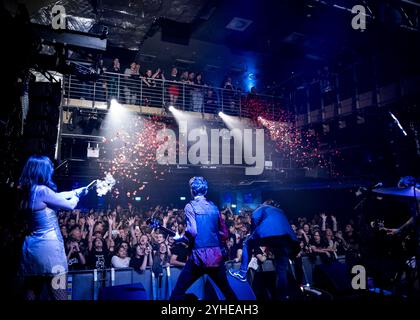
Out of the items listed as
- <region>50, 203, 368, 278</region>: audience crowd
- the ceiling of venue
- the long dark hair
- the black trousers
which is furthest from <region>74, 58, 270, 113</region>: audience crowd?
the black trousers

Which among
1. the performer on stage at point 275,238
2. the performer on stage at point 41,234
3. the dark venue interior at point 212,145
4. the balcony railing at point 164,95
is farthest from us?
the balcony railing at point 164,95

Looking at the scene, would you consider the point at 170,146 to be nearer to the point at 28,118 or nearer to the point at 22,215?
the point at 28,118

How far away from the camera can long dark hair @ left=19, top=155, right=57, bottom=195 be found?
119 inches

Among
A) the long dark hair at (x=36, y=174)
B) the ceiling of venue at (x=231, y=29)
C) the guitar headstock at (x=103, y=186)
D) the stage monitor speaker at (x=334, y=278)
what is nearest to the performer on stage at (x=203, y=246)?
the guitar headstock at (x=103, y=186)

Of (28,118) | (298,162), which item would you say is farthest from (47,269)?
(298,162)

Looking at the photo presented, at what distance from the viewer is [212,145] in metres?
13.1

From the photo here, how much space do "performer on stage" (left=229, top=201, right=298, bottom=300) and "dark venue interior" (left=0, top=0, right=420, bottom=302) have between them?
1.2 inches

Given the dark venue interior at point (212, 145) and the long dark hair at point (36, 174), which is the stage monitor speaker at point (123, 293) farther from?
the long dark hair at point (36, 174)

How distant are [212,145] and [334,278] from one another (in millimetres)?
9001

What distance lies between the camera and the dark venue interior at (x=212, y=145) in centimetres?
425

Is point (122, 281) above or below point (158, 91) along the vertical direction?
below

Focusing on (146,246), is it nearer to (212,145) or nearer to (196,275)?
(196,275)

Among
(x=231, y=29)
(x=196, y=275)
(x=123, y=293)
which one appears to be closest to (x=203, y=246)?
(x=196, y=275)
